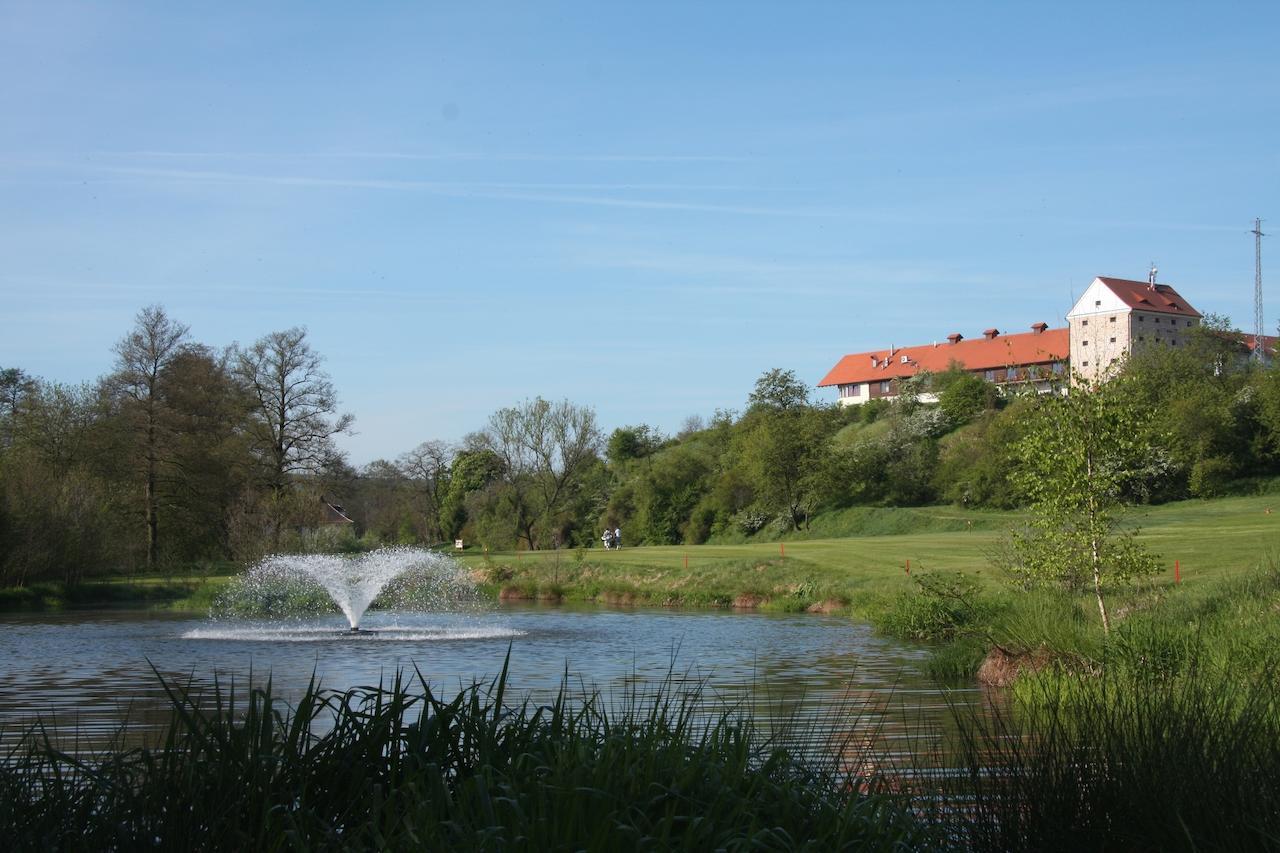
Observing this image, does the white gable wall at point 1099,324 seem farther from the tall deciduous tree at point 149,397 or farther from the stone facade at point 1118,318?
the tall deciduous tree at point 149,397

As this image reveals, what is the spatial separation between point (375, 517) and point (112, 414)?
46645mm

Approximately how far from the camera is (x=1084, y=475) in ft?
64.3

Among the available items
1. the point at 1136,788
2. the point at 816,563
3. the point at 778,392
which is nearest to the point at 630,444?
the point at 778,392

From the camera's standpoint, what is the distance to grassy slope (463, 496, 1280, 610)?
35000 mm

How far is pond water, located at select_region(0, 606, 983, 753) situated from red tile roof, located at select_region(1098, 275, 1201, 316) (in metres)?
83.1

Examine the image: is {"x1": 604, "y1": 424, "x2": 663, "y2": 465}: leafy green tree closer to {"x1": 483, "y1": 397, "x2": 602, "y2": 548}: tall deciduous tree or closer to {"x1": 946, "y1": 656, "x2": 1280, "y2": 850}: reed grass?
{"x1": 483, "y1": 397, "x2": 602, "y2": 548}: tall deciduous tree

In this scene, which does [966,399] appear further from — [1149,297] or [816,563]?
[816,563]

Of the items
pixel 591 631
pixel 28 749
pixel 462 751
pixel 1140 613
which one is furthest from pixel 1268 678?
pixel 591 631

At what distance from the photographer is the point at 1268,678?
7.48 m

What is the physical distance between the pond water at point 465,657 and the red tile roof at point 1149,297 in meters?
83.1

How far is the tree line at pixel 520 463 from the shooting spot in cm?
4341

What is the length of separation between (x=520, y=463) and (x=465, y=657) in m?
59.3

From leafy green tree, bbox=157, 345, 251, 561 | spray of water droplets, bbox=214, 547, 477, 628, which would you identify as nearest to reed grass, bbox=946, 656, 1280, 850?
spray of water droplets, bbox=214, 547, 477, 628

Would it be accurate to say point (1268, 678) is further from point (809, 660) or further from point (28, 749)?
point (809, 660)
